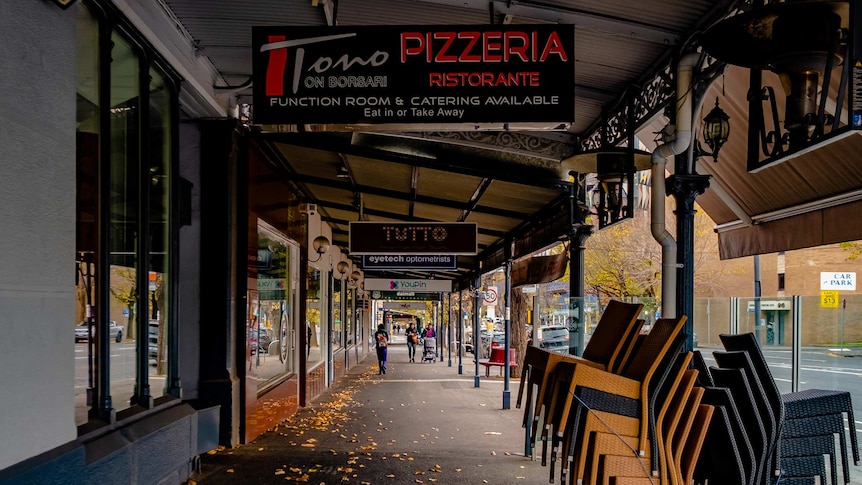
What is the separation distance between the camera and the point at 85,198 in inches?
184

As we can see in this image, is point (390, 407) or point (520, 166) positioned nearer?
point (520, 166)

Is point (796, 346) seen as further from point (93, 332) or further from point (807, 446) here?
point (93, 332)

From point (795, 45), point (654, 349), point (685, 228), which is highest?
point (795, 45)

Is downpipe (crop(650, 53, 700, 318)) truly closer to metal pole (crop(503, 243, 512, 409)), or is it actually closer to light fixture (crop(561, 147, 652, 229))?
light fixture (crop(561, 147, 652, 229))

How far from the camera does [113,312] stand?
5.20m

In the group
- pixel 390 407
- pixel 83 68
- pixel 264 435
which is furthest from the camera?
pixel 390 407

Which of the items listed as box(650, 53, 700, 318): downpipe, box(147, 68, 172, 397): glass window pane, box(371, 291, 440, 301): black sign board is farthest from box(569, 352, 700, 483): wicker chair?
box(371, 291, 440, 301): black sign board

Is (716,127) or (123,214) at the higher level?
(716,127)

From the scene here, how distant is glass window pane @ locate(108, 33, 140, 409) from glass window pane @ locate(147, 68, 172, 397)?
0.34 metres

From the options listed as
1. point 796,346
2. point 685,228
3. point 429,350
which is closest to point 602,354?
point 685,228

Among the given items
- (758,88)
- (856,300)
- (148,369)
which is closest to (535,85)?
(758,88)

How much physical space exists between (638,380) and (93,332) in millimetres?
3421

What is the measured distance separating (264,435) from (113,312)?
453cm

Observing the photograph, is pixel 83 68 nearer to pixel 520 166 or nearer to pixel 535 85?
pixel 535 85
